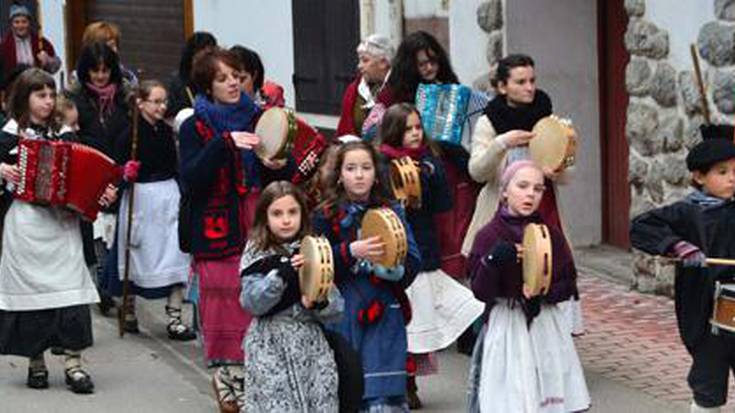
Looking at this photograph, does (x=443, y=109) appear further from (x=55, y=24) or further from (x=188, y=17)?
(x=55, y=24)

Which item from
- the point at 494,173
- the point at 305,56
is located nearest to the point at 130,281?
the point at 494,173

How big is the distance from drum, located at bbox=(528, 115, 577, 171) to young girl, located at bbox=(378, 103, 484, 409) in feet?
1.63

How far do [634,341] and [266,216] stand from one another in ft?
11.6

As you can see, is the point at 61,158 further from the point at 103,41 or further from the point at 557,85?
the point at 557,85

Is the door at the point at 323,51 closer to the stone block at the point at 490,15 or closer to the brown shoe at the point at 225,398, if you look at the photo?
the stone block at the point at 490,15

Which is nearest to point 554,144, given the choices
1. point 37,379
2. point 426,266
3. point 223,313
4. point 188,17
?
point 426,266

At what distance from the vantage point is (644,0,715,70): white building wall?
36.2 feet

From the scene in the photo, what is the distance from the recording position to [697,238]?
25.9 ft

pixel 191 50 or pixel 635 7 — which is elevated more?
pixel 635 7

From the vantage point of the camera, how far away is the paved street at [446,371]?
9.73 m

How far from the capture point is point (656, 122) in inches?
456

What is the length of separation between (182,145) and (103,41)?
359 cm

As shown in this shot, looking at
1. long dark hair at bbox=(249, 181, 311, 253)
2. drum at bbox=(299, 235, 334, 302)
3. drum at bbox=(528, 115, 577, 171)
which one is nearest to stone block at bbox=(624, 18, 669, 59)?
drum at bbox=(528, 115, 577, 171)

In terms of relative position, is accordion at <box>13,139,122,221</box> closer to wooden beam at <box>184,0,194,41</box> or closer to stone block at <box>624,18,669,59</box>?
stone block at <box>624,18,669,59</box>
